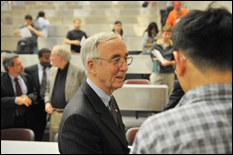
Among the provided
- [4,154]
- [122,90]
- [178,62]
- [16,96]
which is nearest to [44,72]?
[16,96]

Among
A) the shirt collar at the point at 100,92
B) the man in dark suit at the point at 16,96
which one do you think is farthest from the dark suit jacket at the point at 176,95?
the man in dark suit at the point at 16,96

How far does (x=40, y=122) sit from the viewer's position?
143 inches

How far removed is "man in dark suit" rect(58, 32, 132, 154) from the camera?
1.04 m

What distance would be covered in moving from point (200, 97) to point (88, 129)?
525 millimetres

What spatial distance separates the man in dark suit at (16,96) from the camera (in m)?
3.34

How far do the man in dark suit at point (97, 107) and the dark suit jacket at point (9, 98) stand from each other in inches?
92.3

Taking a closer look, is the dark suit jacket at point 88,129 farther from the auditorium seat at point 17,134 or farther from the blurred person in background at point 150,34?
the blurred person in background at point 150,34

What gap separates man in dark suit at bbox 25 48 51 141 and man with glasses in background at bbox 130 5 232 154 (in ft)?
10.3

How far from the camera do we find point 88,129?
1059 millimetres

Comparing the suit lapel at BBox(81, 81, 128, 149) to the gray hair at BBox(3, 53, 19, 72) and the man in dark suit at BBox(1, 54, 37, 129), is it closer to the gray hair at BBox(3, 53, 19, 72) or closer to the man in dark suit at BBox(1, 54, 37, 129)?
the man in dark suit at BBox(1, 54, 37, 129)

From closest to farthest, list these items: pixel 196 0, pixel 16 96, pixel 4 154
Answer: pixel 4 154 < pixel 16 96 < pixel 196 0

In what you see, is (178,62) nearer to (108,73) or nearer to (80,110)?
(80,110)

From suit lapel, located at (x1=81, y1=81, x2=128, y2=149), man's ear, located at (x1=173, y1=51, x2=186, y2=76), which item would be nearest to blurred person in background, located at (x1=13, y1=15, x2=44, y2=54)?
suit lapel, located at (x1=81, y1=81, x2=128, y2=149)

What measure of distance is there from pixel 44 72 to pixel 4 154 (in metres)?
1.77
